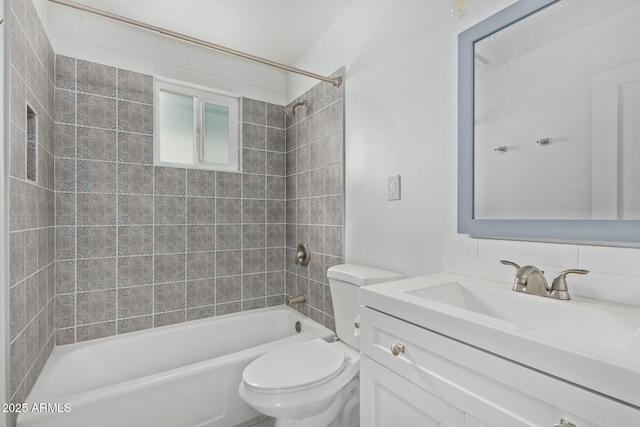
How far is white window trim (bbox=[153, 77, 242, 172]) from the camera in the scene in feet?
6.95

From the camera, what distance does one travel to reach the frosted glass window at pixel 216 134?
7.77 ft

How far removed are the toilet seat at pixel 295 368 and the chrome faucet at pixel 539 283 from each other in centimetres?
85

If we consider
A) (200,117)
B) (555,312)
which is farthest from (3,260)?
(555,312)

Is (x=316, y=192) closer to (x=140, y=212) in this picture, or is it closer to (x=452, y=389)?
(x=140, y=212)

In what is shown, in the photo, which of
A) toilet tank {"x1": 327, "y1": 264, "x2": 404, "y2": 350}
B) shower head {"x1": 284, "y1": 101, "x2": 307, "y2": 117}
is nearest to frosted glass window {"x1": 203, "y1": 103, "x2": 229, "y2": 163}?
shower head {"x1": 284, "y1": 101, "x2": 307, "y2": 117}

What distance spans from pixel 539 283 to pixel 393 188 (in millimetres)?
785

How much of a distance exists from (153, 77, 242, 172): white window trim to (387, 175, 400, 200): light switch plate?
132 centimetres

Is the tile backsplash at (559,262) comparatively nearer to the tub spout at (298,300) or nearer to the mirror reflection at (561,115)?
the mirror reflection at (561,115)

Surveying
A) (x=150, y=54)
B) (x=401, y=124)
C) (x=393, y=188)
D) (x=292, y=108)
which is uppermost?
(x=150, y=54)

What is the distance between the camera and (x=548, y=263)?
984mm

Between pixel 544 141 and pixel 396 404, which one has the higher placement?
pixel 544 141

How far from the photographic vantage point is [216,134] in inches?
94.9

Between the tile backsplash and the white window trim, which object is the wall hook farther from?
the white window trim

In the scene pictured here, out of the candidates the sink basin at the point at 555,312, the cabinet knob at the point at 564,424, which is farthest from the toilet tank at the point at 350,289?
the cabinet knob at the point at 564,424
